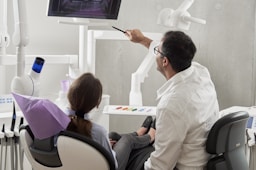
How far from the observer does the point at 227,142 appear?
1.94 meters

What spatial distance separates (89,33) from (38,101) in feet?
4.05

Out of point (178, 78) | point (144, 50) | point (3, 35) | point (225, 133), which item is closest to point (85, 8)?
point (3, 35)

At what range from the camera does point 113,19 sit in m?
2.50

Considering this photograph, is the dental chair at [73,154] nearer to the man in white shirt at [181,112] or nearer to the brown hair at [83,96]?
the brown hair at [83,96]

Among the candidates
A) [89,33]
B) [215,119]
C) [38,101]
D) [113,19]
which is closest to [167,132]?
[215,119]

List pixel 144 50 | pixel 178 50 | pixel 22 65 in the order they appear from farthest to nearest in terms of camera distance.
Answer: pixel 144 50, pixel 22 65, pixel 178 50

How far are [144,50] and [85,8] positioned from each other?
4.03 feet

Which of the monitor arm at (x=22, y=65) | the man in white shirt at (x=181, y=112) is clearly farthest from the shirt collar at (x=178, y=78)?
the monitor arm at (x=22, y=65)

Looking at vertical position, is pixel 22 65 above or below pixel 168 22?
below

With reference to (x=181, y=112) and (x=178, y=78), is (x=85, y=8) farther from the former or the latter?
(x=181, y=112)

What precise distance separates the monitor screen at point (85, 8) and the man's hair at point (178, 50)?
0.58m

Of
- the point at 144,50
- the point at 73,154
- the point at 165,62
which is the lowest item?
the point at 73,154

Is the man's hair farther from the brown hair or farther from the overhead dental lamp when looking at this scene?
the overhead dental lamp

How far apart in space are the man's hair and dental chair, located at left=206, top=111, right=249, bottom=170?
0.33 metres
